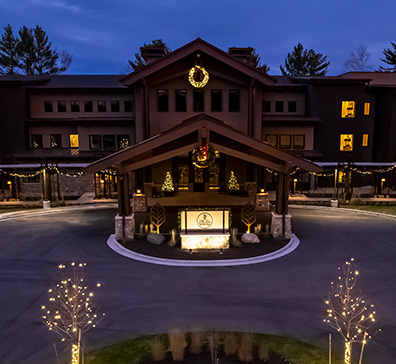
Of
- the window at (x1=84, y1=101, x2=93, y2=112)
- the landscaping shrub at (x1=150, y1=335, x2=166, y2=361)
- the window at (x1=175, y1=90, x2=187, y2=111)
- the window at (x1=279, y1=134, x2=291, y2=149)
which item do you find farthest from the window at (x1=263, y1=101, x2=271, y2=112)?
the landscaping shrub at (x1=150, y1=335, x2=166, y2=361)

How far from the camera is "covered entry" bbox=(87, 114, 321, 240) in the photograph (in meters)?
16.3

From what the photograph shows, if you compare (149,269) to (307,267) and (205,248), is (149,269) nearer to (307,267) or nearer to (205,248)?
(205,248)

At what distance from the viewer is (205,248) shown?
54.7 ft

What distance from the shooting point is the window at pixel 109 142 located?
108ft

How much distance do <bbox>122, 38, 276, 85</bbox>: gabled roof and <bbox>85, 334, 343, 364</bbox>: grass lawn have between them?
22.2m

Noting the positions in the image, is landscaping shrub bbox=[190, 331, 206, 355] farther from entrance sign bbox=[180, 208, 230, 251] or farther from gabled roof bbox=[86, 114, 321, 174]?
gabled roof bbox=[86, 114, 321, 174]

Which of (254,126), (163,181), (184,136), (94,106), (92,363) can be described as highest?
(94,106)

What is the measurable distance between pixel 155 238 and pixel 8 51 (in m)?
58.0

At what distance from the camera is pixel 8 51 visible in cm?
5862

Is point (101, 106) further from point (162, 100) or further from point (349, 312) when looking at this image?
point (349, 312)

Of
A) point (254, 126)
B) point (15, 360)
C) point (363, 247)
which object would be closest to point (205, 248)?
point (363, 247)

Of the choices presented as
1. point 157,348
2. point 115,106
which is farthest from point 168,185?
point 157,348

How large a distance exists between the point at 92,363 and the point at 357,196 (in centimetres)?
2862

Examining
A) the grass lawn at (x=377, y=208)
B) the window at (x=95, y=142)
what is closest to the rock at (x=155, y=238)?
the grass lawn at (x=377, y=208)
